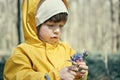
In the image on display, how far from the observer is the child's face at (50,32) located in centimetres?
480

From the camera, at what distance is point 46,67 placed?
4.78m

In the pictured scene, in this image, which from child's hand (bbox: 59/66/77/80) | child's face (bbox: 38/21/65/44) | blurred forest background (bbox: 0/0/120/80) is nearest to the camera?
child's hand (bbox: 59/66/77/80)

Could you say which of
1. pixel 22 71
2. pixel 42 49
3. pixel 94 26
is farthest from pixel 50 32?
pixel 94 26

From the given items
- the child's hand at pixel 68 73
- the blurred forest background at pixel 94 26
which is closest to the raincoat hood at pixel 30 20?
the child's hand at pixel 68 73

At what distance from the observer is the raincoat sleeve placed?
4621 millimetres

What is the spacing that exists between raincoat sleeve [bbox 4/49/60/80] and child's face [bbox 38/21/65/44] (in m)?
0.22

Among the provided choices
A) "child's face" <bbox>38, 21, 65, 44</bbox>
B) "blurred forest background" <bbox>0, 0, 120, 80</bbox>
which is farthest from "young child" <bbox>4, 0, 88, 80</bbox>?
"blurred forest background" <bbox>0, 0, 120, 80</bbox>

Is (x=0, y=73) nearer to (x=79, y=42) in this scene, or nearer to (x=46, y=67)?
(x=79, y=42)

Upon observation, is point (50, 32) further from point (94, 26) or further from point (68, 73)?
point (94, 26)

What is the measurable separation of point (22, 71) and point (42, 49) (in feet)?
0.87

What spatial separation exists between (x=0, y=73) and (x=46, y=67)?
150 inches

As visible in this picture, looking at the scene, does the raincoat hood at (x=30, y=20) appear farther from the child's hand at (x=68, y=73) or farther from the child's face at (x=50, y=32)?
the child's hand at (x=68, y=73)

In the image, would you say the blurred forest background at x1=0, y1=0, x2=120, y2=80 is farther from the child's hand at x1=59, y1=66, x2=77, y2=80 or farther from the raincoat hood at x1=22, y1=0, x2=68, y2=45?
the child's hand at x1=59, y1=66, x2=77, y2=80

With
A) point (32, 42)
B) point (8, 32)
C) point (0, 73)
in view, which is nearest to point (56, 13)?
point (32, 42)
